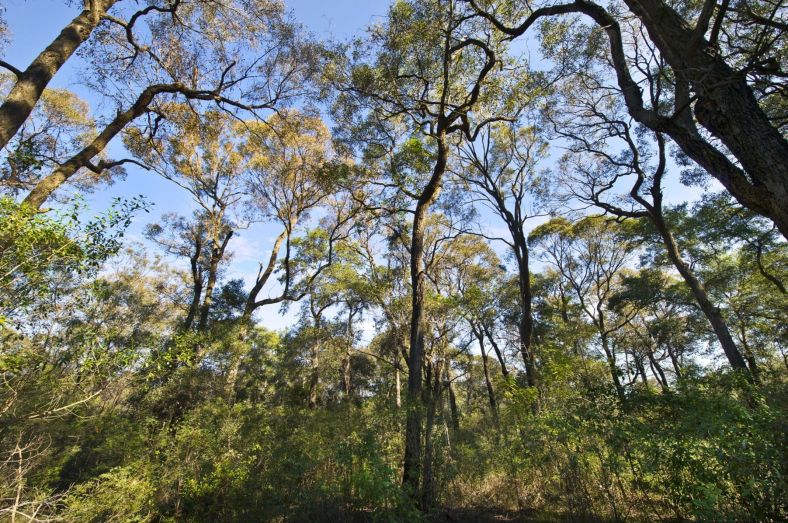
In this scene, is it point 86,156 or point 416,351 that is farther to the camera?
point 416,351

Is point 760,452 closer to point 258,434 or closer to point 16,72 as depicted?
point 258,434

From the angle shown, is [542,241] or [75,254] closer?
[75,254]

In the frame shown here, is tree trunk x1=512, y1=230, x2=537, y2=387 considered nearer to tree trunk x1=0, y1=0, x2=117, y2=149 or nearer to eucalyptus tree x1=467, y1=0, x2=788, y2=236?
eucalyptus tree x1=467, y1=0, x2=788, y2=236

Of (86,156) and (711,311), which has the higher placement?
(86,156)

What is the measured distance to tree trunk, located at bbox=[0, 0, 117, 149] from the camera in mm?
3875

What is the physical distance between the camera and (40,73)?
4.30 metres

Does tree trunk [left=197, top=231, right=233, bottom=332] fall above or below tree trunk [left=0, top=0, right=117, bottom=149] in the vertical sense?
above

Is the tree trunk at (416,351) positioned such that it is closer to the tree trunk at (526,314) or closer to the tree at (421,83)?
the tree at (421,83)

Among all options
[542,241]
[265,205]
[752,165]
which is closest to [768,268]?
[542,241]

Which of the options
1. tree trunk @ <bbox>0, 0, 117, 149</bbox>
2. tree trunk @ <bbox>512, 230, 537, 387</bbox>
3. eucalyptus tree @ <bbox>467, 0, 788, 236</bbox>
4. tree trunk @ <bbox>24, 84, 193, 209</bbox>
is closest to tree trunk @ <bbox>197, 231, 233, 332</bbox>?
tree trunk @ <bbox>24, 84, 193, 209</bbox>

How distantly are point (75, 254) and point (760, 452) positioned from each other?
6562mm

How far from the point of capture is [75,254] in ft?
12.0

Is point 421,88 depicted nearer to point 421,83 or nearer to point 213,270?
point 421,83

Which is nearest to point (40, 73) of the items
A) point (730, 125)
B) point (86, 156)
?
point (86, 156)
